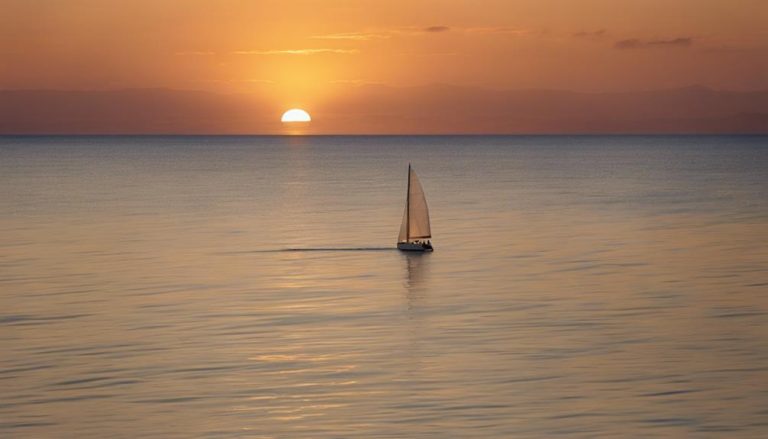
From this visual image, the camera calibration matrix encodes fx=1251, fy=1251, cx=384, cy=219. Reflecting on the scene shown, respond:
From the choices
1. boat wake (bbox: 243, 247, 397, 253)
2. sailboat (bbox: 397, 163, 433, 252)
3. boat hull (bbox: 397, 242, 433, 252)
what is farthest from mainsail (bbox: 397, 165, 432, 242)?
boat wake (bbox: 243, 247, 397, 253)

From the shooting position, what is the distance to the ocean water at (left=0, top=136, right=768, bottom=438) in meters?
29.8

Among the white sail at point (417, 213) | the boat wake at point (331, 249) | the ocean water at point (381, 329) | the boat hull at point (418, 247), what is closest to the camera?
the ocean water at point (381, 329)

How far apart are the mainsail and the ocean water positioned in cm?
194

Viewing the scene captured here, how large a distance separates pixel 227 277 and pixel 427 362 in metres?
22.6

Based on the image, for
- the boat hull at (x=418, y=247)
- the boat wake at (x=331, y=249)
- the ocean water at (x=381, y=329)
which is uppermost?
the boat wake at (x=331, y=249)

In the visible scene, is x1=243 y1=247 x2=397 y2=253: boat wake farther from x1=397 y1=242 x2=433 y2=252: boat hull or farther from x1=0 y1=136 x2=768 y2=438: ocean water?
x1=397 y1=242 x2=433 y2=252: boat hull

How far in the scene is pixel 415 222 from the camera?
229ft

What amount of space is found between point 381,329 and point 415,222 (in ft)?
90.4

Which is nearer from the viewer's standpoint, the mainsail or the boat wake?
the mainsail

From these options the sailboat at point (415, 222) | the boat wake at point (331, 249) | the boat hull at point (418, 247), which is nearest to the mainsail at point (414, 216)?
the sailboat at point (415, 222)

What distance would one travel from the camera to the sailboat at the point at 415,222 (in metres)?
68.4

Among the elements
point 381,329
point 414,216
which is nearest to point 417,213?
point 414,216

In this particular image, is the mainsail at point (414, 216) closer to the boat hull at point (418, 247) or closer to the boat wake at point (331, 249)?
the boat hull at point (418, 247)

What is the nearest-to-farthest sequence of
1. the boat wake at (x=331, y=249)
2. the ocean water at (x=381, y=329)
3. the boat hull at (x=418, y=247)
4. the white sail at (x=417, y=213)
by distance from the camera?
the ocean water at (x=381, y=329) → the white sail at (x=417, y=213) → the boat hull at (x=418, y=247) → the boat wake at (x=331, y=249)
